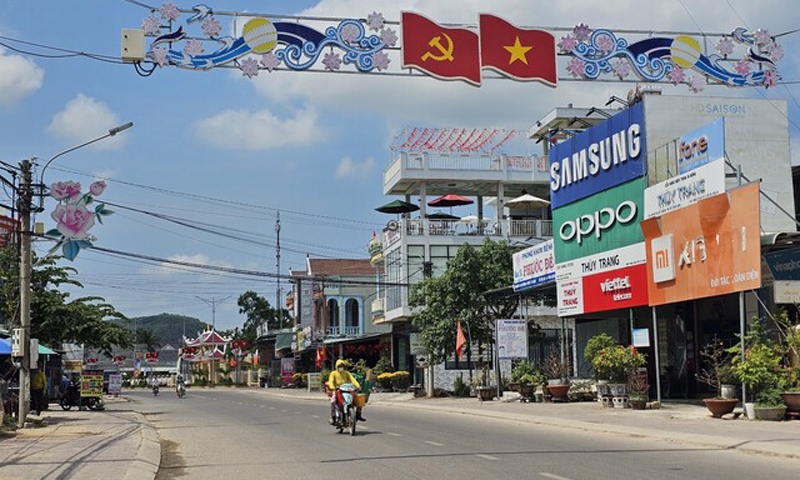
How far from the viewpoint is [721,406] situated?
23.1 metres

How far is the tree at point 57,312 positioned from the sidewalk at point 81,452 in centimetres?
1401

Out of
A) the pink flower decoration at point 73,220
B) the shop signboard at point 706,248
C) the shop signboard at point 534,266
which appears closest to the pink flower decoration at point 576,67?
the shop signboard at point 706,248

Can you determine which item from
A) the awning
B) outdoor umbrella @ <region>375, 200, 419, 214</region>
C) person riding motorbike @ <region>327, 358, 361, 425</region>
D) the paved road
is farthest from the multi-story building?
person riding motorbike @ <region>327, 358, 361, 425</region>

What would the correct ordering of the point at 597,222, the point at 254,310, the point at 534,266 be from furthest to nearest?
the point at 254,310 < the point at 534,266 < the point at 597,222

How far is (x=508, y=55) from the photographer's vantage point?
60.1 feet

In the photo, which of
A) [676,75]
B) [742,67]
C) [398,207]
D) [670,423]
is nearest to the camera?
[676,75]

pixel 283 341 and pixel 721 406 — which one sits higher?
Result: pixel 283 341

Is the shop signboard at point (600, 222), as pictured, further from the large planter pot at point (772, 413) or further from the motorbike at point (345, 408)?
the motorbike at point (345, 408)

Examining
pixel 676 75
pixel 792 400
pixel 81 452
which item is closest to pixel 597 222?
pixel 792 400

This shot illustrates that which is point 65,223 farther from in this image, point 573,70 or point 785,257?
point 785,257

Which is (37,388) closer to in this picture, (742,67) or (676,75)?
(676,75)

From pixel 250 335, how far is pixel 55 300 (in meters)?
85.0

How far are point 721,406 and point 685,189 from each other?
5.96 metres

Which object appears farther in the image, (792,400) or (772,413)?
(772,413)
